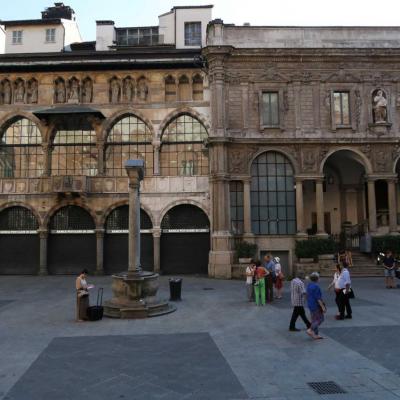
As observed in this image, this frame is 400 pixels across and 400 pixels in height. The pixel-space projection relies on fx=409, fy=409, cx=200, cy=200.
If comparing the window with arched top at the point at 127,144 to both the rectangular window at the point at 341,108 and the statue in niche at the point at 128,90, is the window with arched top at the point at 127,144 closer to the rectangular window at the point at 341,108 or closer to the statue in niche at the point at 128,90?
the statue in niche at the point at 128,90

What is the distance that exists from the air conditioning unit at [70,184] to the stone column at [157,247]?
511 cm

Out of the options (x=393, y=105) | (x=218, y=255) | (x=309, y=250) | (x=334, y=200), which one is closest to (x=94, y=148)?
(x=218, y=255)

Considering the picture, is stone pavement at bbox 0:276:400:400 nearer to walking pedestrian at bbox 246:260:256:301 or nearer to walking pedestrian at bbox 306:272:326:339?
walking pedestrian at bbox 306:272:326:339

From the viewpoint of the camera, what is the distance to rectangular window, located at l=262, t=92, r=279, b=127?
1035 inches

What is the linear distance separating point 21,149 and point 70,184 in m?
5.07

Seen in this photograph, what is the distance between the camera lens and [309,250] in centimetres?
2425

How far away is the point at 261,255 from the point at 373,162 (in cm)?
923

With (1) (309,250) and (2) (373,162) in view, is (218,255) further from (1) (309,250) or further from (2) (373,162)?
(2) (373,162)

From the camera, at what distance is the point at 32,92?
27.1 meters

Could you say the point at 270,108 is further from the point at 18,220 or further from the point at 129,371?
the point at 129,371

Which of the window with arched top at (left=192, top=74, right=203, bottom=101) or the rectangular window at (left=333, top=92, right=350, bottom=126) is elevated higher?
the window with arched top at (left=192, top=74, right=203, bottom=101)

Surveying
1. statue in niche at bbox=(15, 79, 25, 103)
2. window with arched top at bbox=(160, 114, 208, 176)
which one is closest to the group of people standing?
window with arched top at bbox=(160, 114, 208, 176)

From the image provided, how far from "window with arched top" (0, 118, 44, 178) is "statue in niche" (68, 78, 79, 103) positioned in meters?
3.12

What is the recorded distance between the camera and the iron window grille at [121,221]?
26.4m
